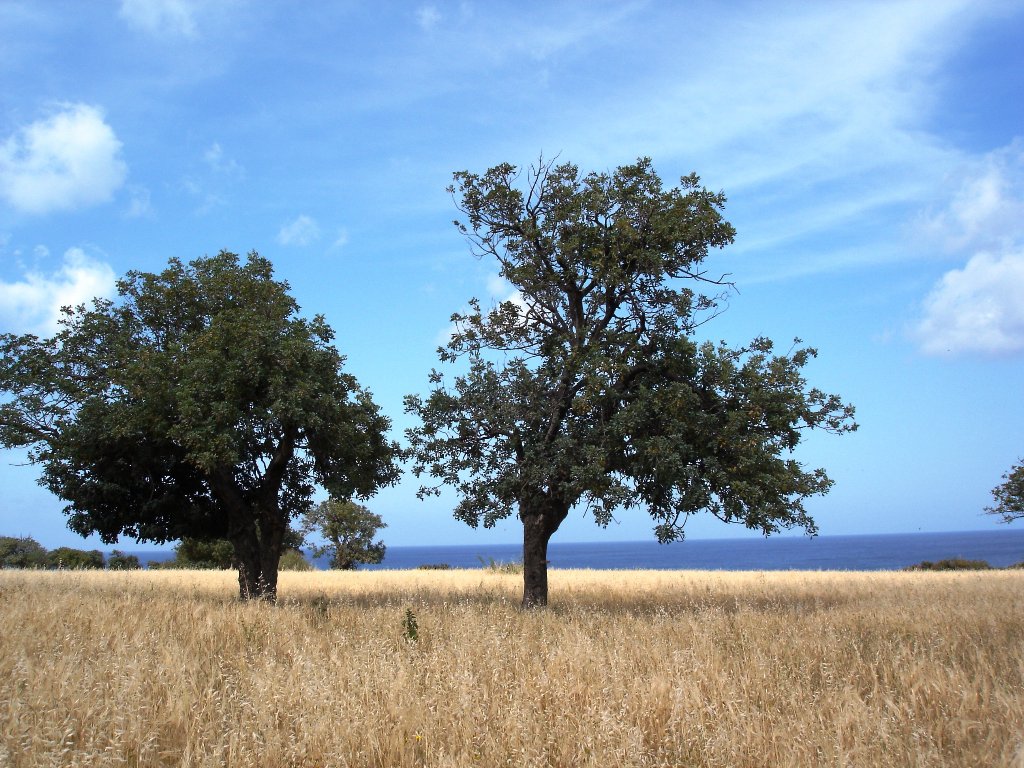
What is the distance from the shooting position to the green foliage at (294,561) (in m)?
50.6

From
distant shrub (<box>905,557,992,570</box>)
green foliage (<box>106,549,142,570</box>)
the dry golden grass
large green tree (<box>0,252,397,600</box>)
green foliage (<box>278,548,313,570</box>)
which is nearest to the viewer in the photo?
the dry golden grass

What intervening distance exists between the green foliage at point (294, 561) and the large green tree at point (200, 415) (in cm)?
2852

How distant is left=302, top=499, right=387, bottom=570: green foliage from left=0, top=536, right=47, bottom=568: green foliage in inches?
748

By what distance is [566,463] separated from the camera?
1695 cm

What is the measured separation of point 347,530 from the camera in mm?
56562

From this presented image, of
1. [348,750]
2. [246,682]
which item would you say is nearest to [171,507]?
[246,682]

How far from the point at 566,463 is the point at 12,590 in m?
11.9

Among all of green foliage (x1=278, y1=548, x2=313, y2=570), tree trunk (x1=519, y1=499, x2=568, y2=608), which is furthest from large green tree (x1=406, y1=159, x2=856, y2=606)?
green foliage (x1=278, y1=548, x2=313, y2=570)

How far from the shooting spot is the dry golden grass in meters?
5.82

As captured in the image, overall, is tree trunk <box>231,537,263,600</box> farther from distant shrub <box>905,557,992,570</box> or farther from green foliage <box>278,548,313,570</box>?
distant shrub <box>905,557,992,570</box>

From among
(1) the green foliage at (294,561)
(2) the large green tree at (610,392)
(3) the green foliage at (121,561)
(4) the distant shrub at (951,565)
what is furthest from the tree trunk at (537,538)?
(3) the green foliage at (121,561)

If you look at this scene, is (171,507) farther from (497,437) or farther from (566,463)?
(566,463)

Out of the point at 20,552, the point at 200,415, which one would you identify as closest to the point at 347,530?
the point at 20,552

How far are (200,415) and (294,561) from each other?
36340mm
